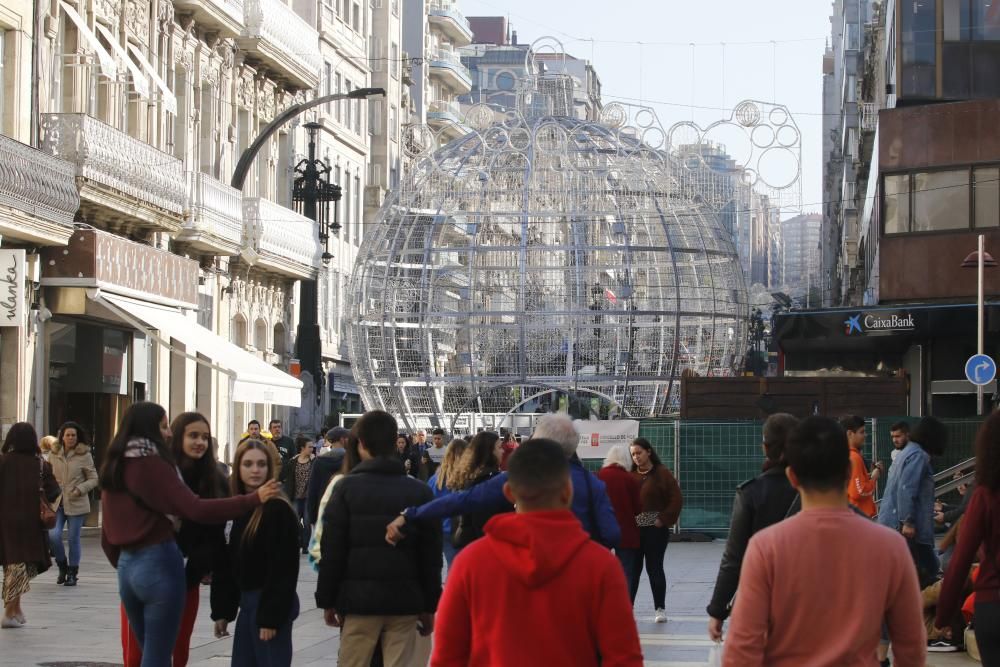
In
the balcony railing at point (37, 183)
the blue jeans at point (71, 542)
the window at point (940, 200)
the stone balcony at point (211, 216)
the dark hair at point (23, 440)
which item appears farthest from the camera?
the window at point (940, 200)

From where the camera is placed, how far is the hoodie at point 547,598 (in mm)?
4840

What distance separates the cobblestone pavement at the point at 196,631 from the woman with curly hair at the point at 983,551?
4.88 meters

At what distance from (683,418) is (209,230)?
9555mm

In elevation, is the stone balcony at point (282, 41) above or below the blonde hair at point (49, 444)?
above

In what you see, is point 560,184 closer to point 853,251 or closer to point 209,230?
point 209,230

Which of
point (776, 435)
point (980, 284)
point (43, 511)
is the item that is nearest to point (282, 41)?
point (980, 284)

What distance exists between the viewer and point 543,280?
95.1 ft

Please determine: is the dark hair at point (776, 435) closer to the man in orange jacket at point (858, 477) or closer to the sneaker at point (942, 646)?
the man in orange jacket at point (858, 477)

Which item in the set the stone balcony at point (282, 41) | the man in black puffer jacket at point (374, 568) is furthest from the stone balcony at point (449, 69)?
the man in black puffer jacket at point (374, 568)

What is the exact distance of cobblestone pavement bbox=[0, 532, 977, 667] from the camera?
38.6ft

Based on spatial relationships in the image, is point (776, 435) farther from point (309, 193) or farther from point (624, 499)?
point (309, 193)

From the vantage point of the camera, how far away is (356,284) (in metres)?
30.2

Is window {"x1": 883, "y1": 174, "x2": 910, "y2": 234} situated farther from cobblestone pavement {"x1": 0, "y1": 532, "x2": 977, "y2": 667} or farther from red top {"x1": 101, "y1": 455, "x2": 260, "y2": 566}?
red top {"x1": 101, "y1": 455, "x2": 260, "y2": 566}

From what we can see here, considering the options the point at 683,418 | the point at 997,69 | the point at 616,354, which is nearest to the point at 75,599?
the point at 683,418
